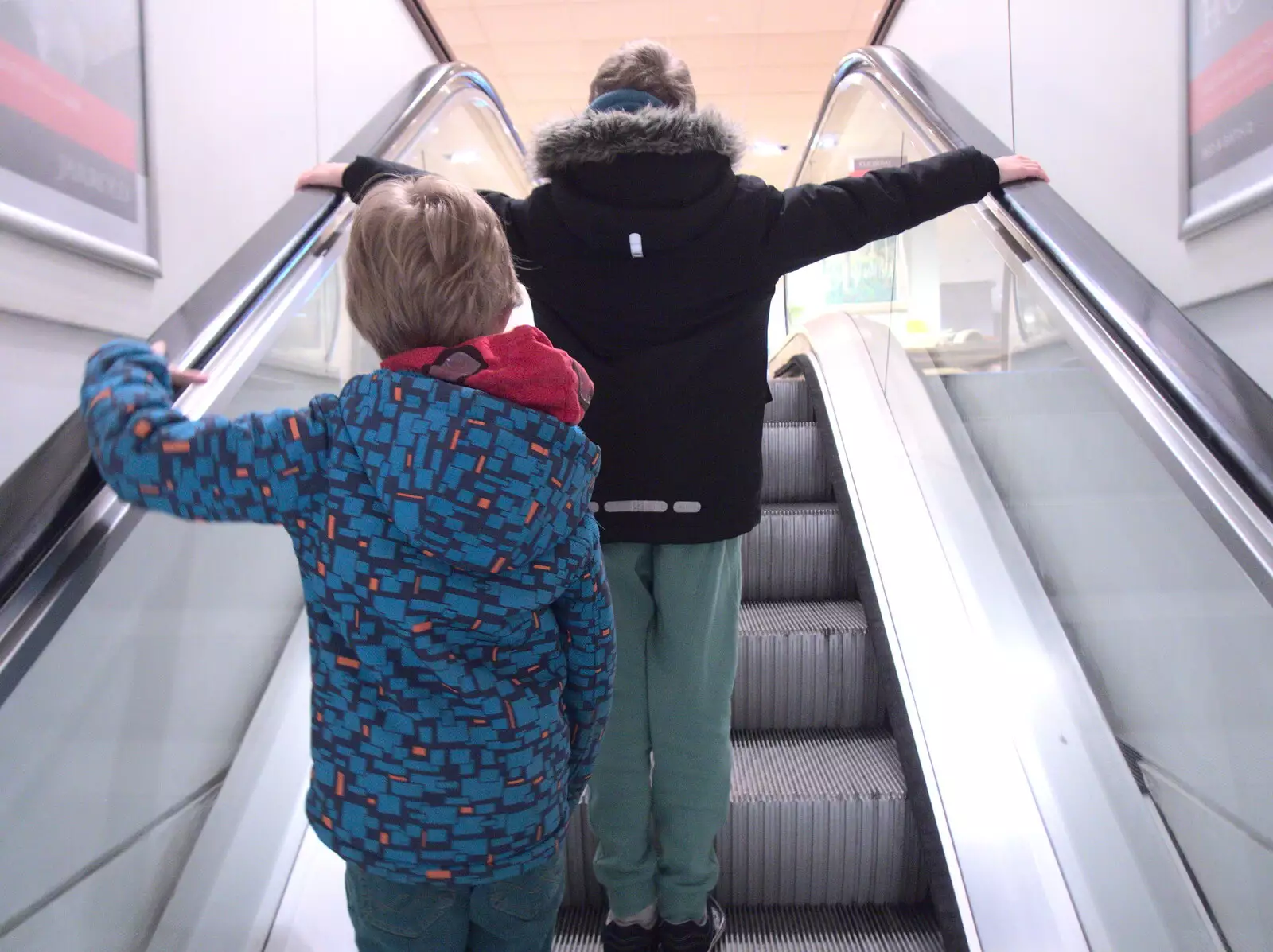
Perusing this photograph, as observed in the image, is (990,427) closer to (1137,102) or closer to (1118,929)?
(1137,102)

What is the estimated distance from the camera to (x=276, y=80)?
2525 millimetres

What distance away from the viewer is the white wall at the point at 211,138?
1548 mm

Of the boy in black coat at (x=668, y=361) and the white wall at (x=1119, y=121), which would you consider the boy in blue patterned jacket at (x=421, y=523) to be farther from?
the white wall at (x=1119, y=121)

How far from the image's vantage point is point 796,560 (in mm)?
2529

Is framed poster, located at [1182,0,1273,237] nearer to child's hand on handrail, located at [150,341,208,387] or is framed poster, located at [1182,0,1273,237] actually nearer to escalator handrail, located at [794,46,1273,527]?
escalator handrail, located at [794,46,1273,527]

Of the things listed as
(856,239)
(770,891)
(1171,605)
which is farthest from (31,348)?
(1171,605)

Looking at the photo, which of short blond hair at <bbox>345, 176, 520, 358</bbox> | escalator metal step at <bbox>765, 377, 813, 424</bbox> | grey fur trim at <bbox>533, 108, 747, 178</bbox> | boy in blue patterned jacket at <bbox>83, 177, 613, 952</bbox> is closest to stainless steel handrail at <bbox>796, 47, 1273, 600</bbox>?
grey fur trim at <bbox>533, 108, 747, 178</bbox>

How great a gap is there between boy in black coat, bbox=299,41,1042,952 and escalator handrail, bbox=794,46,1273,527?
148mm

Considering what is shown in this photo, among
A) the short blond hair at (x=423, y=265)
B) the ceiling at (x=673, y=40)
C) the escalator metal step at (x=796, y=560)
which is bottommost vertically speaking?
the escalator metal step at (x=796, y=560)

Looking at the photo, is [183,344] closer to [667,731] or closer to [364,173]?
[364,173]

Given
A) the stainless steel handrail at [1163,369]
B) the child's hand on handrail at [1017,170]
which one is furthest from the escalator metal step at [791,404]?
the child's hand on handrail at [1017,170]

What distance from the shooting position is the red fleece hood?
964 mm

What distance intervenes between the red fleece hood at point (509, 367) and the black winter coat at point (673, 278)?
0.48 metres

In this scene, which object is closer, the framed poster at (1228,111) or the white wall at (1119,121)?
the framed poster at (1228,111)
